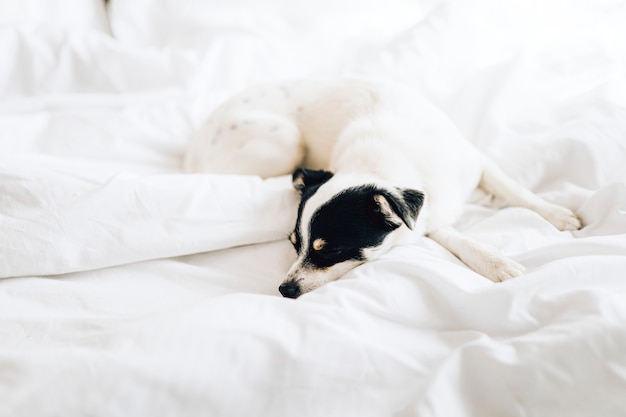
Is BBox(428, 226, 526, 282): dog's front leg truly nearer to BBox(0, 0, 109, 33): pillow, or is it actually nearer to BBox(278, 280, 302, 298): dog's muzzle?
BBox(278, 280, 302, 298): dog's muzzle

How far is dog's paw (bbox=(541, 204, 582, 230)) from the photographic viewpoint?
142 centimetres

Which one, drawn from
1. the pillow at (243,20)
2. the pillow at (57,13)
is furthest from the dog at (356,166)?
the pillow at (57,13)

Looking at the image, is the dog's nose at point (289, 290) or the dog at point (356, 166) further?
the dog at point (356, 166)

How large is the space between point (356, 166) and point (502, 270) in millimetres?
558

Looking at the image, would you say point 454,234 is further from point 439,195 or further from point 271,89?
point 271,89

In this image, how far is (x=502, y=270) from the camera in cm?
117

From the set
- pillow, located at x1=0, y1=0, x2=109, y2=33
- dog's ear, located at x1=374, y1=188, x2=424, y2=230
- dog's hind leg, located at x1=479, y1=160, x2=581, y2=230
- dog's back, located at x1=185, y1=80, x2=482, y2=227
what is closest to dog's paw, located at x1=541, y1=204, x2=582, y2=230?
dog's hind leg, located at x1=479, y1=160, x2=581, y2=230

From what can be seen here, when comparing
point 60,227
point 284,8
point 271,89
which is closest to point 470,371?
point 60,227

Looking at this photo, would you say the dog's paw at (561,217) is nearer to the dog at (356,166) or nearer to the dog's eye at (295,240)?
the dog at (356,166)

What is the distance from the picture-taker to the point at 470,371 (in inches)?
32.4

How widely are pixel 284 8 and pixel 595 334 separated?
7.59 feet

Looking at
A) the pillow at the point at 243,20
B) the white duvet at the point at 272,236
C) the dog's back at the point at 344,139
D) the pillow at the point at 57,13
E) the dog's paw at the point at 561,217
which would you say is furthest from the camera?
the pillow at the point at 243,20

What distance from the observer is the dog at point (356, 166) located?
132cm

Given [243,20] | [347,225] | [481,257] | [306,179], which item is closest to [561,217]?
[481,257]
